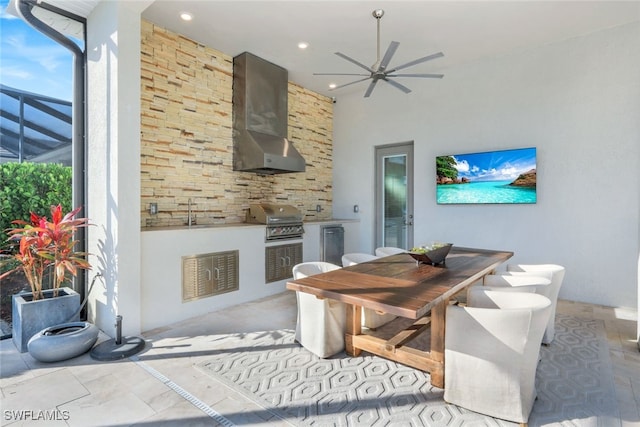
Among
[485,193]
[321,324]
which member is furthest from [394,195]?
[321,324]

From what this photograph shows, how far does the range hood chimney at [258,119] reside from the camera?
4.34 m

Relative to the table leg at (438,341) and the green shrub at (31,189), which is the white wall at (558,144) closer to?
the table leg at (438,341)

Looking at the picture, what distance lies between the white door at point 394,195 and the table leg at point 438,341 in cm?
333

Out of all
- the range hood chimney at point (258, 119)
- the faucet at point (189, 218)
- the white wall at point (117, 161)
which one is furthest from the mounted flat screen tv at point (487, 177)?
the white wall at point (117, 161)

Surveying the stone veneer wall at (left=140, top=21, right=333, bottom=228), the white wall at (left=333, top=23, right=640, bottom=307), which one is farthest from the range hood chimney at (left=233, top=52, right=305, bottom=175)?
the white wall at (left=333, top=23, right=640, bottom=307)

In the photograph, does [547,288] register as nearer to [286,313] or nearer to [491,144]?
[286,313]

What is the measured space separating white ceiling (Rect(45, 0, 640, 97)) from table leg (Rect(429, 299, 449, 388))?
116 inches

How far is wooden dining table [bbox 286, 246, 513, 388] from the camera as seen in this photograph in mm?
1788

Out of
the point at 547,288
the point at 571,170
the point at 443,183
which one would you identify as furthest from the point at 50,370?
the point at 571,170

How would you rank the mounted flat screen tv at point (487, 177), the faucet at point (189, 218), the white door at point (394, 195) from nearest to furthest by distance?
1. the faucet at point (189, 218)
2. the mounted flat screen tv at point (487, 177)
3. the white door at point (394, 195)

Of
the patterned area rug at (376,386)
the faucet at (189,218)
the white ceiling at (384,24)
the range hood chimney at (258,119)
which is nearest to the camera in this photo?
the patterned area rug at (376,386)

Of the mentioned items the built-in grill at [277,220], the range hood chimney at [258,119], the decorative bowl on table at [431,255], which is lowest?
the decorative bowl on table at [431,255]

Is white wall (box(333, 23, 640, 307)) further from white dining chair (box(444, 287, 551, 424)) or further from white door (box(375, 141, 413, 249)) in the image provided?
white dining chair (box(444, 287, 551, 424))

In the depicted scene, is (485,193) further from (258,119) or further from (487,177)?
(258,119)
